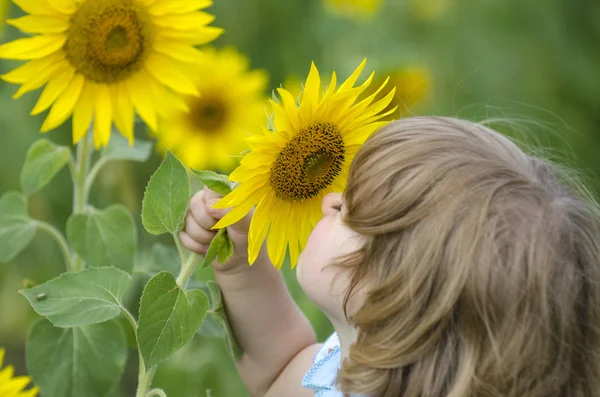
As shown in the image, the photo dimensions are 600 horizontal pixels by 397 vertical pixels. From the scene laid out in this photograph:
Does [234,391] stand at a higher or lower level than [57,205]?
lower

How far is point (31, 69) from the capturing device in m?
0.85

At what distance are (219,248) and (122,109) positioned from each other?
0.22 metres

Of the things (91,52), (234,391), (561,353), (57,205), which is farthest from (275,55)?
(561,353)

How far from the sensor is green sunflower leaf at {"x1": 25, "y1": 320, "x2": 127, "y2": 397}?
927 millimetres

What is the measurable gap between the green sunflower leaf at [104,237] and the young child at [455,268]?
145 millimetres

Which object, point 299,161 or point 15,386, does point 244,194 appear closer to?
point 299,161

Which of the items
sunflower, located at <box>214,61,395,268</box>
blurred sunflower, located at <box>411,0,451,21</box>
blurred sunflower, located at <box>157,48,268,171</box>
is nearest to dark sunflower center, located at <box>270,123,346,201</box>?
sunflower, located at <box>214,61,395,268</box>

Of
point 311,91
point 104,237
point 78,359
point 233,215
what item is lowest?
point 78,359

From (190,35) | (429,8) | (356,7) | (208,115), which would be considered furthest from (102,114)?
(429,8)

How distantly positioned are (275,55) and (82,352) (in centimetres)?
93

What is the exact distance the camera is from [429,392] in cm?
76

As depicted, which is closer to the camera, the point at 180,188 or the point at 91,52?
the point at 180,188

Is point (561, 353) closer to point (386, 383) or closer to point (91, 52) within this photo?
point (386, 383)

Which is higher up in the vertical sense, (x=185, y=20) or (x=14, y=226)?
(x=185, y=20)
